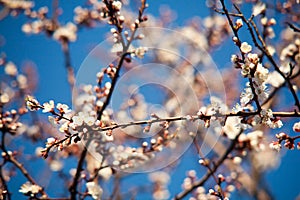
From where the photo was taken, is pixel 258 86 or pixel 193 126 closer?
pixel 258 86

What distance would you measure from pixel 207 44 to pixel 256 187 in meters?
2.57

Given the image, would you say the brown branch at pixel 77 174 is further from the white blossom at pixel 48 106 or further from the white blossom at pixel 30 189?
the white blossom at pixel 48 106

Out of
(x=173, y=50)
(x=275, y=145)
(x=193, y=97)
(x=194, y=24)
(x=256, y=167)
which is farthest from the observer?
(x=194, y=24)

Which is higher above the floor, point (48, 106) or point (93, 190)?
point (48, 106)

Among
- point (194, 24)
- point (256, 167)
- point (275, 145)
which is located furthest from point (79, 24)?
point (275, 145)

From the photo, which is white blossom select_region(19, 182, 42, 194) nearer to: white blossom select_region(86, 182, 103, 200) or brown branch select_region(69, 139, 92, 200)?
brown branch select_region(69, 139, 92, 200)

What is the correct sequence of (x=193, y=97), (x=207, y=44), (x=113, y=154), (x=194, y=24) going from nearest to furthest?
(x=113, y=154) → (x=193, y=97) → (x=207, y=44) → (x=194, y=24)

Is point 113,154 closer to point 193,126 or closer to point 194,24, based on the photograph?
point 193,126

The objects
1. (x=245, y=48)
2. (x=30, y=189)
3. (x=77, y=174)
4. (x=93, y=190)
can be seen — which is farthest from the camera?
(x=93, y=190)

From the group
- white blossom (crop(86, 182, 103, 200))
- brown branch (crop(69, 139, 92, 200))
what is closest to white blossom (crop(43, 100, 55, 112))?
brown branch (crop(69, 139, 92, 200))

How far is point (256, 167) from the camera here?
4977mm

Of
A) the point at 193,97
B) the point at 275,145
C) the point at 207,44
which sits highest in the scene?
the point at 207,44

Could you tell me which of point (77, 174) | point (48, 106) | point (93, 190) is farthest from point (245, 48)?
point (93, 190)

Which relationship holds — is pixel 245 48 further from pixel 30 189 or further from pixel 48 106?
pixel 30 189
